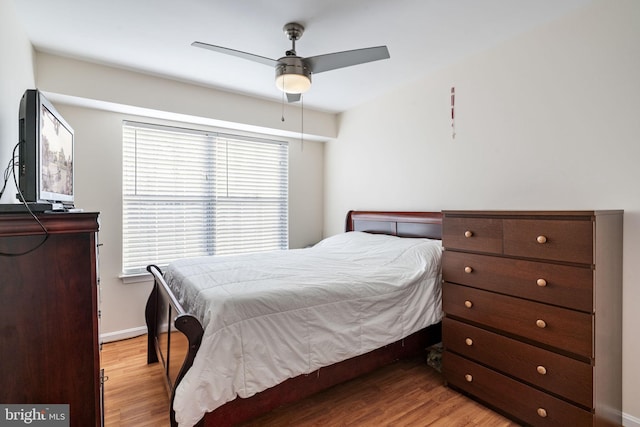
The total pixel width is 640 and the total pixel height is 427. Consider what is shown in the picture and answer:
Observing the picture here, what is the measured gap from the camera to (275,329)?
158cm

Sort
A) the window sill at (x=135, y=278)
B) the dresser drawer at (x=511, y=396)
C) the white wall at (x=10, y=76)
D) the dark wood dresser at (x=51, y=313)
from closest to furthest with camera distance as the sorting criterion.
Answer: the dark wood dresser at (x=51, y=313), the dresser drawer at (x=511, y=396), the white wall at (x=10, y=76), the window sill at (x=135, y=278)

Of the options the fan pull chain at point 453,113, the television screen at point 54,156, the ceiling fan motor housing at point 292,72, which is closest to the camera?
the television screen at point 54,156

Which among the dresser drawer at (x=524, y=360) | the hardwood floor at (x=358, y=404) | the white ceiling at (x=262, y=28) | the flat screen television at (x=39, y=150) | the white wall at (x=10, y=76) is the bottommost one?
the hardwood floor at (x=358, y=404)

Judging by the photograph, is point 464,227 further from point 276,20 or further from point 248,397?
point 276,20

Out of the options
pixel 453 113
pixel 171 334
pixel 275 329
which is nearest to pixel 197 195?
pixel 171 334

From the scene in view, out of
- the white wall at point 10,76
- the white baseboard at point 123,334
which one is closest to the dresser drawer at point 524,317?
the white wall at point 10,76

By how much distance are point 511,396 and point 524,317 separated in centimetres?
49

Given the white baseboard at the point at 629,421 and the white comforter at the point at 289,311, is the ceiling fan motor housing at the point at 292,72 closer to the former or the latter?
the white comforter at the point at 289,311

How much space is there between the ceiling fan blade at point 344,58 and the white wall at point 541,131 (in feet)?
3.86

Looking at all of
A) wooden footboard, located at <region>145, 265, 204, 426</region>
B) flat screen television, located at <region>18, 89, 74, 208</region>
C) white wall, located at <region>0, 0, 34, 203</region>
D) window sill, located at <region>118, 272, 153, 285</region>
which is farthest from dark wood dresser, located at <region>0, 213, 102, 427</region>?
window sill, located at <region>118, 272, 153, 285</region>

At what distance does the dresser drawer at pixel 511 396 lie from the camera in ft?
5.12

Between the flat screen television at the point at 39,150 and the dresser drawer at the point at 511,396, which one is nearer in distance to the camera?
the flat screen television at the point at 39,150

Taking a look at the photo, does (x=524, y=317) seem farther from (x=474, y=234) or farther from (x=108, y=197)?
(x=108, y=197)

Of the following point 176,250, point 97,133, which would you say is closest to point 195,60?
point 97,133
